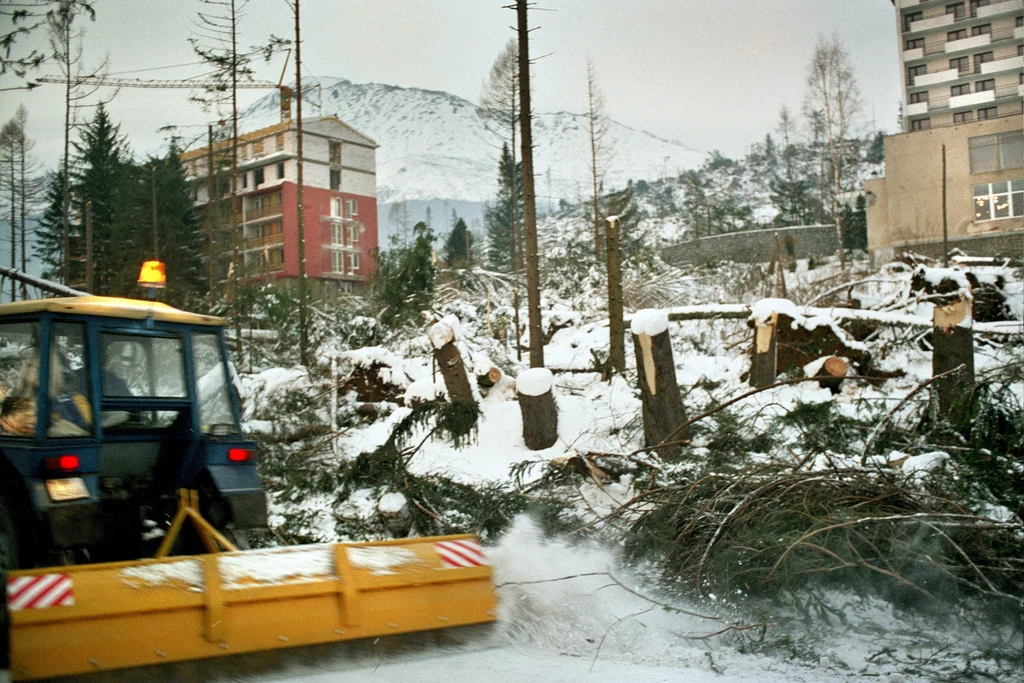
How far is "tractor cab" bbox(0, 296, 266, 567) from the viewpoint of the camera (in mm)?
4578

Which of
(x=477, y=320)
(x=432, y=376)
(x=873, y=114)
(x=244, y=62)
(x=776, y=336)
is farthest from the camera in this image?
(x=873, y=114)

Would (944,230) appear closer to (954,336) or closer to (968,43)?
(968,43)

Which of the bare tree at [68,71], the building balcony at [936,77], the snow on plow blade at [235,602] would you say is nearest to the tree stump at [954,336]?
the snow on plow blade at [235,602]

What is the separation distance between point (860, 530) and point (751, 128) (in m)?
22.9

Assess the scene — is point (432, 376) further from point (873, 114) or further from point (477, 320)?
point (873, 114)

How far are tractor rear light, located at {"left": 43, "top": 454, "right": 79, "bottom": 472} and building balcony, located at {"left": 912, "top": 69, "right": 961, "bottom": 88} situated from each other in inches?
550

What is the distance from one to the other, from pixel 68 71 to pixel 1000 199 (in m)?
18.0

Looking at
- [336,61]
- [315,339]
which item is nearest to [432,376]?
[315,339]

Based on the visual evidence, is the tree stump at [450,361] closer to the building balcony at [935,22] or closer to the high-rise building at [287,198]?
the building balcony at [935,22]

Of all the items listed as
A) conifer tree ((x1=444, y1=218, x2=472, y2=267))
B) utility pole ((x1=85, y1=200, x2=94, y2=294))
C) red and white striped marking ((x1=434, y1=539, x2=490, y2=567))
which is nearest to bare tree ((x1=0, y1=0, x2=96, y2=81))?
utility pole ((x1=85, y1=200, x2=94, y2=294))

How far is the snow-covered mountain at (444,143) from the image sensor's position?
63.1 feet

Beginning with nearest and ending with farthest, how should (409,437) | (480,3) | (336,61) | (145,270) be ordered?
(145,270), (409,437), (480,3), (336,61)

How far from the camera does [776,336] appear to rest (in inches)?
403

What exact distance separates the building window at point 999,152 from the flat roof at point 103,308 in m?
10.3
